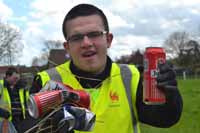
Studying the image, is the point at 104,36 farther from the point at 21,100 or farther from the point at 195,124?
the point at 195,124

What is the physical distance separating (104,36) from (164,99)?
543 millimetres

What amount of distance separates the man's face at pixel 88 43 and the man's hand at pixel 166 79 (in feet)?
1.32

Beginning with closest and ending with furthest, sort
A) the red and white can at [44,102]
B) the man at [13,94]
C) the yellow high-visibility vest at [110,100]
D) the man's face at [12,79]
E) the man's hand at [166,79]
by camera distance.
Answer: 1. the red and white can at [44,102]
2. the man's hand at [166,79]
3. the yellow high-visibility vest at [110,100]
4. the man at [13,94]
5. the man's face at [12,79]

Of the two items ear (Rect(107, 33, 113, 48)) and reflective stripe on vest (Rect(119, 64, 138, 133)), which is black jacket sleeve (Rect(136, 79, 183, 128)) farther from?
ear (Rect(107, 33, 113, 48))

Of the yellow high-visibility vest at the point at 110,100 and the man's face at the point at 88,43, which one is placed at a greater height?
the man's face at the point at 88,43

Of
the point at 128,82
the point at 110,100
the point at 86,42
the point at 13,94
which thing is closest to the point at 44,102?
the point at 86,42

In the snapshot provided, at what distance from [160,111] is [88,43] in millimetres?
617

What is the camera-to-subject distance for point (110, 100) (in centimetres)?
349

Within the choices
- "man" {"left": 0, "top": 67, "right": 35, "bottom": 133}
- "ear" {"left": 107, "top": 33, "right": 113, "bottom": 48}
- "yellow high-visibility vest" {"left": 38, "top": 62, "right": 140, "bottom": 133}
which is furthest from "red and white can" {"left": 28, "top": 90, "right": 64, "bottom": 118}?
"man" {"left": 0, "top": 67, "right": 35, "bottom": 133}

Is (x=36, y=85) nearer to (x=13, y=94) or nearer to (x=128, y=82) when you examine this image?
(x=128, y=82)

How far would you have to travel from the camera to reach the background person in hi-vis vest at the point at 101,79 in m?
3.34

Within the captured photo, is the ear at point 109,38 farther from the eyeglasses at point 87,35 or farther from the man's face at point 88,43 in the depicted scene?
the eyeglasses at point 87,35

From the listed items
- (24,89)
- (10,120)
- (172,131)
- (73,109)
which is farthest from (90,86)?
(172,131)

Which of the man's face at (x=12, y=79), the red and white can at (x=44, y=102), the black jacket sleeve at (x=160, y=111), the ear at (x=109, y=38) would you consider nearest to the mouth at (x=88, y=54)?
the ear at (x=109, y=38)
